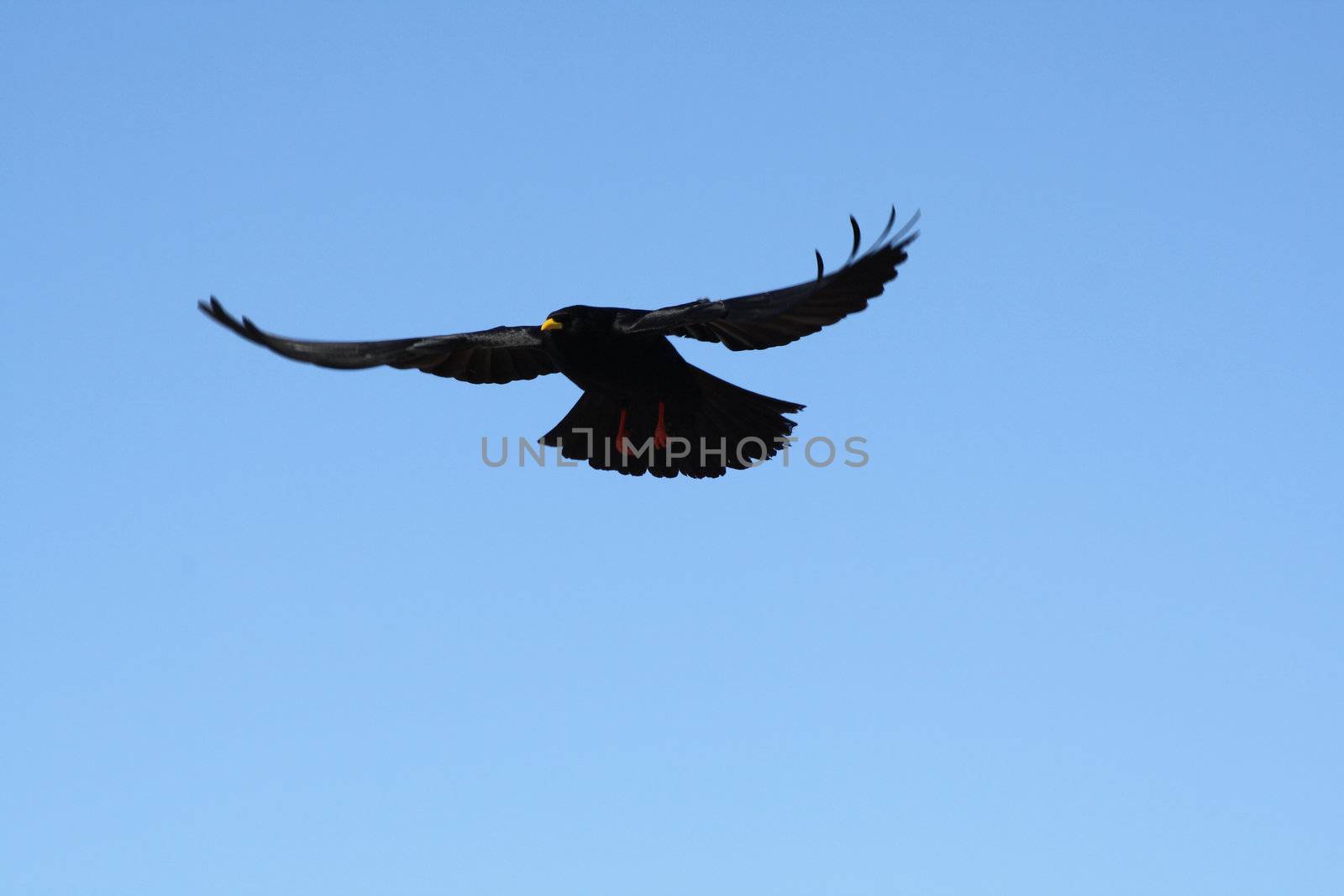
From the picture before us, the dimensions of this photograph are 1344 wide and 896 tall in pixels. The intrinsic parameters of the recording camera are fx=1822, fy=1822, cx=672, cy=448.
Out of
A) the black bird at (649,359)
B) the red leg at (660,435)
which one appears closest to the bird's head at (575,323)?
the black bird at (649,359)

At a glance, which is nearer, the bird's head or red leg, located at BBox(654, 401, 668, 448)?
the bird's head

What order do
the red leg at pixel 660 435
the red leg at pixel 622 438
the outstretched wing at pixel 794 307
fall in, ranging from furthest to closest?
the red leg at pixel 622 438
the red leg at pixel 660 435
the outstretched wing at pixel 794 307

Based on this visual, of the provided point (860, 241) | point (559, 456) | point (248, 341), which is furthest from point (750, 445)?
point (248, 341)

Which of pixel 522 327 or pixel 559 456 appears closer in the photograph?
pixel 522 327

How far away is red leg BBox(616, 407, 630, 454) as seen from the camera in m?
12.2

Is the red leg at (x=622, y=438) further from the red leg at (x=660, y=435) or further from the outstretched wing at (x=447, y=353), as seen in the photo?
the outstretched wing at (x=447, y=353)

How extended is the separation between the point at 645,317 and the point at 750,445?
54.5 inches

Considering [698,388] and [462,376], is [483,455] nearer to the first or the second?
[462,376]

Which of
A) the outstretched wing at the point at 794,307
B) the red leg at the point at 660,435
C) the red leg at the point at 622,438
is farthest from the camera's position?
the red leg at the point at 622,438

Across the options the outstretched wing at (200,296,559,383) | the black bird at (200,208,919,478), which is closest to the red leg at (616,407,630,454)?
the black bird at (200,208,919,478)

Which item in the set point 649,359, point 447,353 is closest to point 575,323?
point 649,359

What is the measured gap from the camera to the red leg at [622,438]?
40.1ft

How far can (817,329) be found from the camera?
1080 cm

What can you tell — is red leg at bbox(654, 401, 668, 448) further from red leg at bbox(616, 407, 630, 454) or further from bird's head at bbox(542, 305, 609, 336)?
bird's head at bbox(542, 305, 609, 336)
